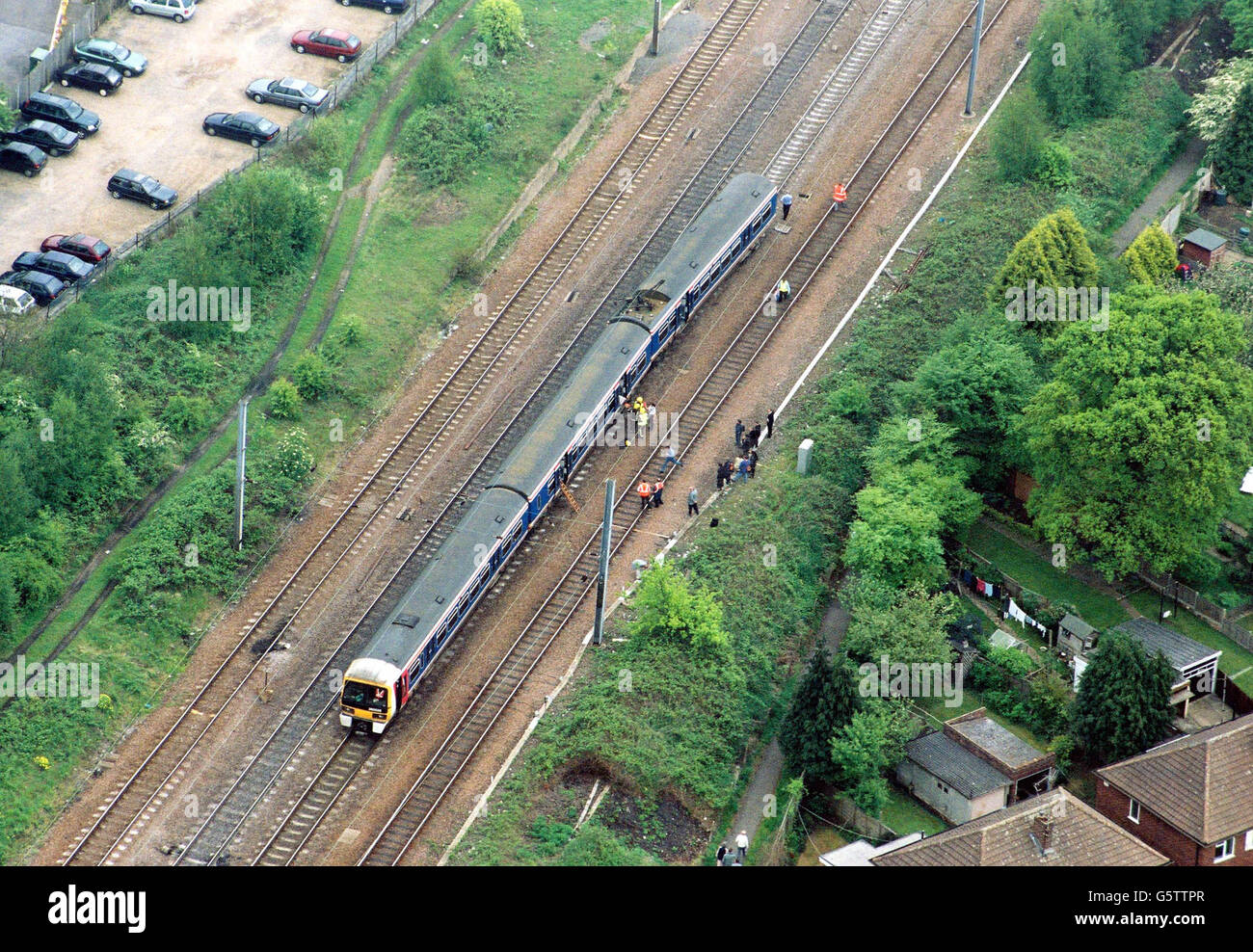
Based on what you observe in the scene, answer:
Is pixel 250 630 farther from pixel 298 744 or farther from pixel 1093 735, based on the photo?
pixel 1093 735

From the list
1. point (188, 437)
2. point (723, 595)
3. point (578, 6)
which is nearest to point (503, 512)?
point (723, 595)

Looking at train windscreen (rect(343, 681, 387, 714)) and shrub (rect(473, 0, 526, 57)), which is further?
shrub (rect(473, 0, 526, 57))

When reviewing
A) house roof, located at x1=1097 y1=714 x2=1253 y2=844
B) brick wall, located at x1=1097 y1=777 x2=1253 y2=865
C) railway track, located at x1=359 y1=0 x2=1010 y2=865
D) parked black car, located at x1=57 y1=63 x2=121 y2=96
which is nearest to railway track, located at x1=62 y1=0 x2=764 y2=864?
railway track, located at x1=359 y1=0 x2=1010 y2=865

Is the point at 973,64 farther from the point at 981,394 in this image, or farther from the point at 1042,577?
the point at 1042,577

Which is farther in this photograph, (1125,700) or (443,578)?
(443,578)

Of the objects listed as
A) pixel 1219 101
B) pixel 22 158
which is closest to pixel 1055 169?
pixel 1219 101

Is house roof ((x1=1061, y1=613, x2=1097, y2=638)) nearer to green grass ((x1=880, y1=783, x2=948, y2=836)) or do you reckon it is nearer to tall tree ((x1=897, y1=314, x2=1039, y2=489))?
tall tree ((x1=897, y1=314, x2=1039, y2=489))
